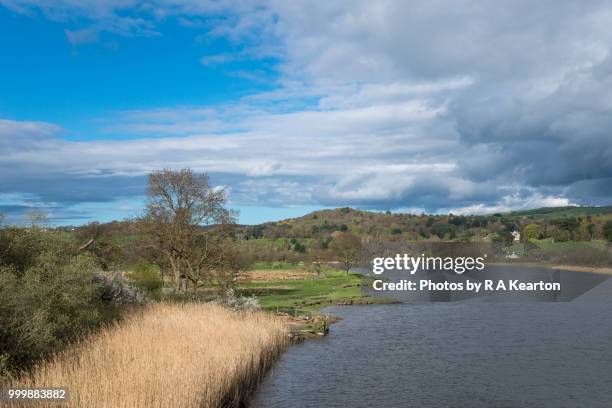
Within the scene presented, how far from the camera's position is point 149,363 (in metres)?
19.1

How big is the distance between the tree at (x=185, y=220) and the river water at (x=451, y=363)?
14.0 meters

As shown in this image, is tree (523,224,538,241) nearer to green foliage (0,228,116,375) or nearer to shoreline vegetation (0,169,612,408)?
shoreline vegetation (0,169,612,408)

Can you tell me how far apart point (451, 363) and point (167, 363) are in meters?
18.7

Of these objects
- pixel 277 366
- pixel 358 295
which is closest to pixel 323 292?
pixel 358 295

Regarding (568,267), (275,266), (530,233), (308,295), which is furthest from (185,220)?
(530,233)

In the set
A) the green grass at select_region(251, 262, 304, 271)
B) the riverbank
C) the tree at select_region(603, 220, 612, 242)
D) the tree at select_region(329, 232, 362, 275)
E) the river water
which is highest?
the tree at select_region(603, 220, 612, 242)

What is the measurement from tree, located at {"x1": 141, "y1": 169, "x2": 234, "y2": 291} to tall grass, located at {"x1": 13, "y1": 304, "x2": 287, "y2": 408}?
54.3ft

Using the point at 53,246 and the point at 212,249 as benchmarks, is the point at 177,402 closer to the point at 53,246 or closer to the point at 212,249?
the point at 53,246

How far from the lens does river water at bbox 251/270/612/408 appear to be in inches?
988

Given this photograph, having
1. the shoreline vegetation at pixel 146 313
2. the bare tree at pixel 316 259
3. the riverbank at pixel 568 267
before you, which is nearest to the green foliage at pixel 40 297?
the shoreline vegetation at pixel 146 313

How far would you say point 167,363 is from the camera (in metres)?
19.9

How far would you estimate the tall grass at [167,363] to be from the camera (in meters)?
15.9

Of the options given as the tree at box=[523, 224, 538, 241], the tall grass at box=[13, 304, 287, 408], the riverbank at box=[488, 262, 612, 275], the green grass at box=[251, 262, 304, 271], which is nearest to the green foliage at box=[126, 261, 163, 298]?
the tall grass at box=[13, 304, 287, 408]

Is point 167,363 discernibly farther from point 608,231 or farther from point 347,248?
point 608,231
